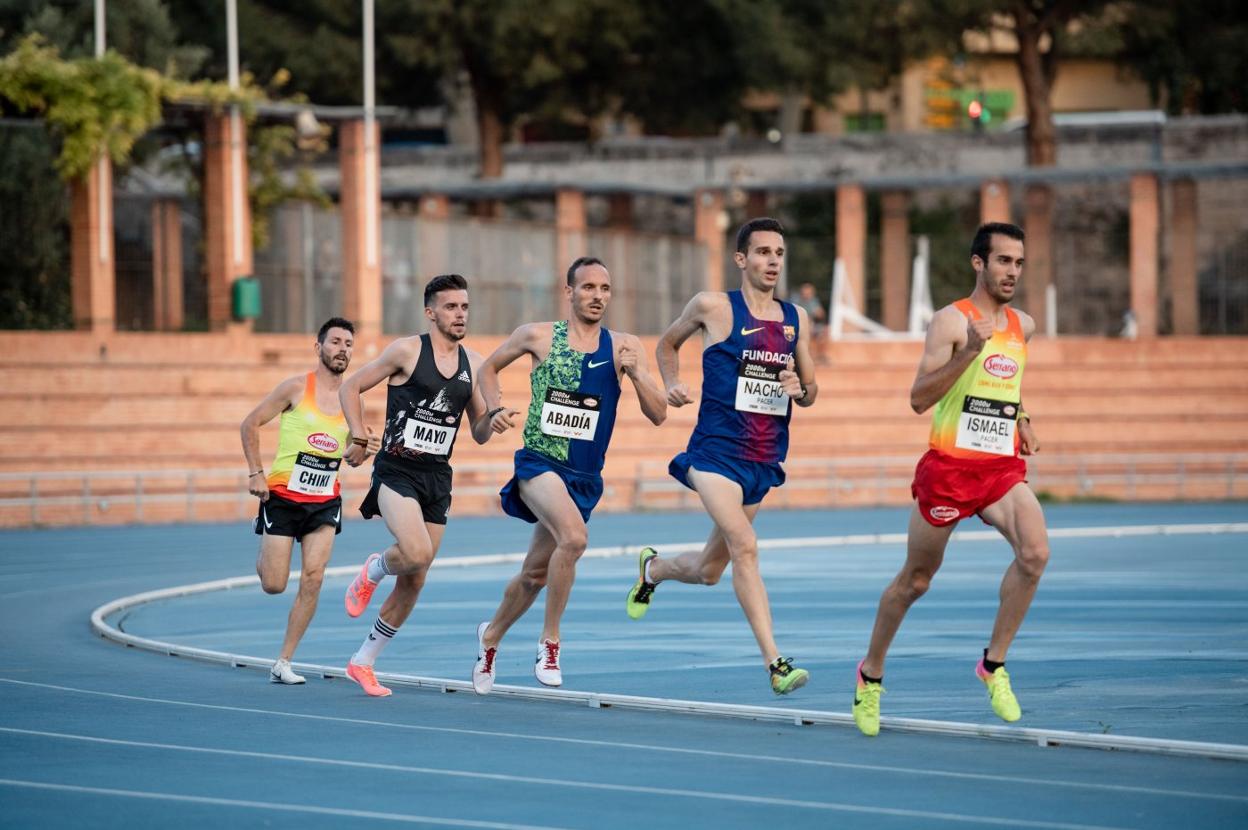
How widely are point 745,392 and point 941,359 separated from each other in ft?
5.19

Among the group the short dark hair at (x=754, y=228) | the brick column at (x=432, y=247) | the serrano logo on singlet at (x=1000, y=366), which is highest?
the brick column at (x=432, y=247)

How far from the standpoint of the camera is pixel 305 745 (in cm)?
923

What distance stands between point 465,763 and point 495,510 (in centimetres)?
2099

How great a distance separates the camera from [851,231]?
125 ft

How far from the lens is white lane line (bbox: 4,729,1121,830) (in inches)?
285

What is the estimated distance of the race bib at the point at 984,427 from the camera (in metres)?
9.32

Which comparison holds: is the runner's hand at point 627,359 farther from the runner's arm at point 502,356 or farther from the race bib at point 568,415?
the runner's arm at point 502,356

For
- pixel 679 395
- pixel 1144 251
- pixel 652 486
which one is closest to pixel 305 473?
pixel 679 395

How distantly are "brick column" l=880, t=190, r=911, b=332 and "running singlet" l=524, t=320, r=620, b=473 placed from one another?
99.2ft

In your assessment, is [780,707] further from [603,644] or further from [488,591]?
[488,591]

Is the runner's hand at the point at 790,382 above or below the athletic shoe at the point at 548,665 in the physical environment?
above

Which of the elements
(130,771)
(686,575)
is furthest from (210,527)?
(130,771)

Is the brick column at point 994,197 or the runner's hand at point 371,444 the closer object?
the runner's hand at point 371,444

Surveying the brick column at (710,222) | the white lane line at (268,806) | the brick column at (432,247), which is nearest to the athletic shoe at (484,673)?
the white lane line at (268,806)
